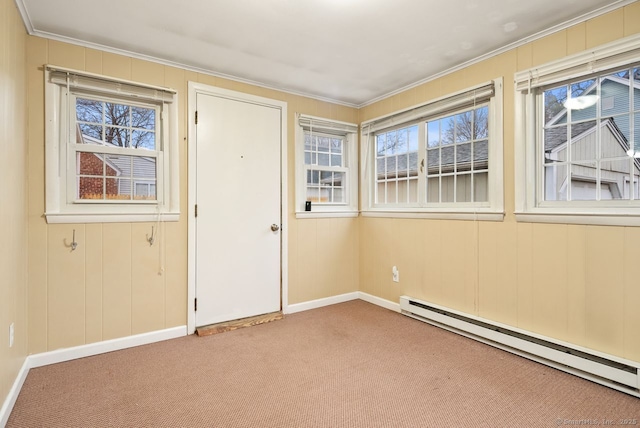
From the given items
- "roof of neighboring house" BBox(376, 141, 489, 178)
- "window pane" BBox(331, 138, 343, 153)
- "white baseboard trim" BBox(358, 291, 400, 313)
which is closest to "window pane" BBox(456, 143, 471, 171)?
"roof of neighboring house" BBox(376, 141, 489, 178)

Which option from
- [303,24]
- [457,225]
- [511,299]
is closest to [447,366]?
[511,299]

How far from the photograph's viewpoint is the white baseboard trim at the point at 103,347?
2385 millimetres

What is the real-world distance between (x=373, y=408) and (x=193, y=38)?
2.79m

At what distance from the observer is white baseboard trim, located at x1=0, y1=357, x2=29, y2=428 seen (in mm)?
1726

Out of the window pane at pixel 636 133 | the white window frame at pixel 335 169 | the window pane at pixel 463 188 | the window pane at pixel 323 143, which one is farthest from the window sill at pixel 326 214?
the window pane at pixel 636 133

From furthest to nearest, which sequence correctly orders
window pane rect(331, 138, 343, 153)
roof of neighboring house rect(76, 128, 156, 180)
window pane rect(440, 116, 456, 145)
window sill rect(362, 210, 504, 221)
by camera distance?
window pane rect(331, 138, 343, 153) < window pane rect(440, 116, 456, 145) < window sill rect(362, 210, 504, 221) < roof of neighboring house rect(76, 128, 156, 180)

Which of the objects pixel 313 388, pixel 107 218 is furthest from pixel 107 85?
pixel 313 388

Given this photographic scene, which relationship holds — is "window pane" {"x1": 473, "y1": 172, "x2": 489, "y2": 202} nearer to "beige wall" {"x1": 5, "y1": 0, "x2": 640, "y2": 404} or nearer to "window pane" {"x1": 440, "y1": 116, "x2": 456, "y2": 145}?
"beige wall" {"x1": 5, "y1": 0, "x2": 640, "y2": 404}

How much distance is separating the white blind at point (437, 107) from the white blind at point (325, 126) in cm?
20

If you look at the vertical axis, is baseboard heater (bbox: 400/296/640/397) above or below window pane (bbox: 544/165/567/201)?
below

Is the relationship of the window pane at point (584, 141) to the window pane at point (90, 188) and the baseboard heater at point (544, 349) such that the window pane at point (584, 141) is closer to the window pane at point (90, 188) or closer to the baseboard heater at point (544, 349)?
the baseboard heater at point (544, 349)

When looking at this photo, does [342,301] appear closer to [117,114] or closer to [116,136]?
[116,136]

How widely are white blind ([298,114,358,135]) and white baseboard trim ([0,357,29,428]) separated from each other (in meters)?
3.05

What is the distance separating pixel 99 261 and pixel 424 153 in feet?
10.1
